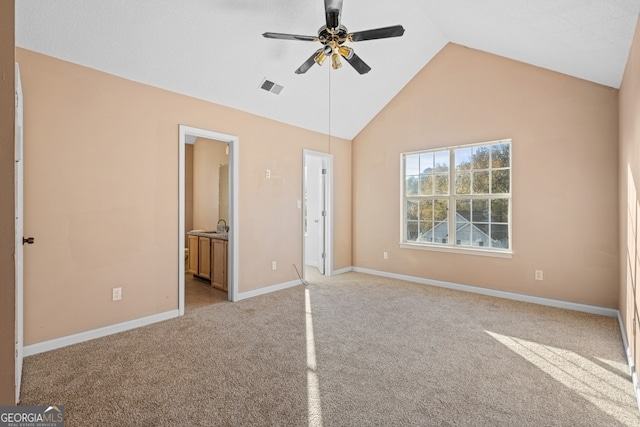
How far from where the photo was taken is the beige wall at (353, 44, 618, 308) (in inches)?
139

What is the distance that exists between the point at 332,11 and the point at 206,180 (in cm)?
454

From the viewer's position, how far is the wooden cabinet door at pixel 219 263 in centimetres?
449

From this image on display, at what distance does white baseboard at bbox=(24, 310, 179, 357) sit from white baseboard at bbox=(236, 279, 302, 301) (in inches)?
34.4

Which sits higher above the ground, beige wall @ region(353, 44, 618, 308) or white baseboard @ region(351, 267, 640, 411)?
beige wall @ region(353, 44, 618, 308)

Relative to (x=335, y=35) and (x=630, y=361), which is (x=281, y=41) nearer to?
(x=335, y=35)

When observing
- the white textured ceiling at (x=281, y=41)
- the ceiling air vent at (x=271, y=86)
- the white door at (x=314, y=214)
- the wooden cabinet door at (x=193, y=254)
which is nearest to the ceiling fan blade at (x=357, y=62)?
the white textured ceiling at (x=281, y=41)

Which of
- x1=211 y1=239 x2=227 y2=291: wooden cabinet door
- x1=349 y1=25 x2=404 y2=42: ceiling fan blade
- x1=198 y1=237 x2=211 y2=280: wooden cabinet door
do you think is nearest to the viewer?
x1=349 y1=25 x2=404 y2=42: ceiling fan blade

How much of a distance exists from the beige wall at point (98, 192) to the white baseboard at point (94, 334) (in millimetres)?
51

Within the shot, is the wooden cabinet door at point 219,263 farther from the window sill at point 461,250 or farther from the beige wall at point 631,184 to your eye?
the beige wall at point 631,184

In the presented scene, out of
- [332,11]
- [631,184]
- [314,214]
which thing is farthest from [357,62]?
[314,214]

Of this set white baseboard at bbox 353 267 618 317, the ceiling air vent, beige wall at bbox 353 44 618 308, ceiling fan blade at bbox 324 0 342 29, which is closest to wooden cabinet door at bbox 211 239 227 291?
the ceiling air vent

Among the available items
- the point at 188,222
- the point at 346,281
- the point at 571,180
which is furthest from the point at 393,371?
the point at 188,222

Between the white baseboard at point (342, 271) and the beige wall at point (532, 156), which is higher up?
the beige wall at point (532, 156)

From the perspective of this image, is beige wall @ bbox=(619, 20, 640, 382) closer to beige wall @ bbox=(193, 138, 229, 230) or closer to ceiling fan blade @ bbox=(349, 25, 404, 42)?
ceiling fan blade @ bbox=(349, 25, 404, 42)
